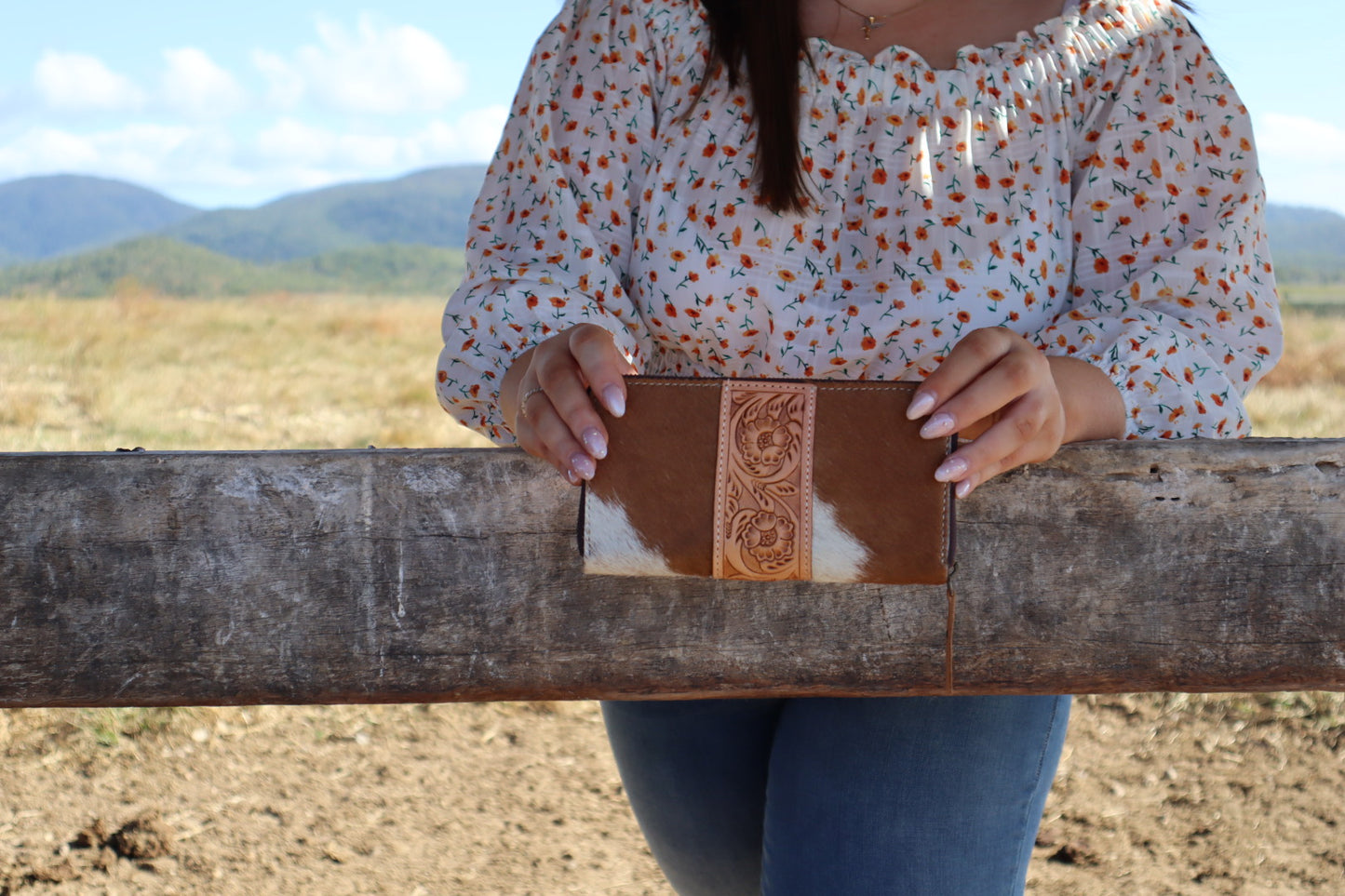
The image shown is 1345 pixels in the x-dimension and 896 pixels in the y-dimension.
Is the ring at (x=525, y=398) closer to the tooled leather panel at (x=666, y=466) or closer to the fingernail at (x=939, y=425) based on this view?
the tooled leather panel at (x=666, y=466)

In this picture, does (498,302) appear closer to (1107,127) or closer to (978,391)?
(978,391)

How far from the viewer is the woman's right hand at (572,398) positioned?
949 millimetres

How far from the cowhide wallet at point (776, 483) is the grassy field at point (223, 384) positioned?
4137mm

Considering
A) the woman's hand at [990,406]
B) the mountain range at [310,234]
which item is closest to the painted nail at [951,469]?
the woman's hand at [990,406]

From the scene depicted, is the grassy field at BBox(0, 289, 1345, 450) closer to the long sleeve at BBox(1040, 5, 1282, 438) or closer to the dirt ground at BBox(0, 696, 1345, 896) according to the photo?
the dirt ground at BBox(0, 696, 1345, 896)

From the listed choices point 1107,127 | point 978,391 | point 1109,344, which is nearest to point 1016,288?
point 1109,344

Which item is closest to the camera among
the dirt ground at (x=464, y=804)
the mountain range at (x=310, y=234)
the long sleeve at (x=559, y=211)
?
the long sleeve at (x=559, y=211)

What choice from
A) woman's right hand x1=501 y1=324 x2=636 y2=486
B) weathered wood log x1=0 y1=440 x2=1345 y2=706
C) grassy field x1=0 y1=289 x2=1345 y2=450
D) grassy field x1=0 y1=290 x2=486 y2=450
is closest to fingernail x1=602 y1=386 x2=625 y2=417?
woman's right hand x1=501 y1=324 x2=636 y2=486

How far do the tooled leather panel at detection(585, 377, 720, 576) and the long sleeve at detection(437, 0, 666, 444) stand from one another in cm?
30

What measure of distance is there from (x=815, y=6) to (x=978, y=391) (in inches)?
29.2

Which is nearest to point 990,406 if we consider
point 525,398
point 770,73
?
point 525,398

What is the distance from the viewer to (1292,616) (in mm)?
1070

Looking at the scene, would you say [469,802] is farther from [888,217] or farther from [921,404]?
[921,404]

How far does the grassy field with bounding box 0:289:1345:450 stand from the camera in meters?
6.97
